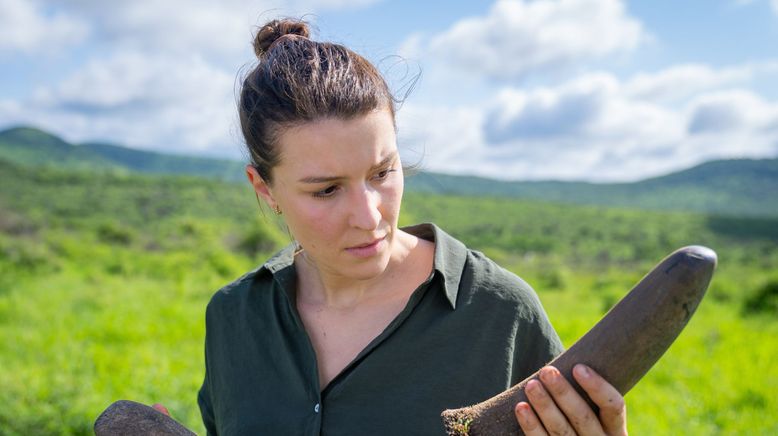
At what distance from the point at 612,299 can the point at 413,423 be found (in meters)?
16.3

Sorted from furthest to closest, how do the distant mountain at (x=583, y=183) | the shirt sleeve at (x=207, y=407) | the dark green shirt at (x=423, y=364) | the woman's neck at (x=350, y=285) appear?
the distant mountain at (x=583, y=183) → the shirt sleeve at (x=207, y=407) → the woman's neck at (x=350, y=285) → the dark green shirt at (x=423, y=364)

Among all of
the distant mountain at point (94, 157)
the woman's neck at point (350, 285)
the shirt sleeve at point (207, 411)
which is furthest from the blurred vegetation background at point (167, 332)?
the distant mountain at point (94, 157)

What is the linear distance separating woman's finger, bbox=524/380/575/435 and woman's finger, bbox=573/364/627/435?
0.08m

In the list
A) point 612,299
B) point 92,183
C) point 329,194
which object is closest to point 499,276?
point 329,194

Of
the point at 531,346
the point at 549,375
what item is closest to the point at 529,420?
the point at 549,375

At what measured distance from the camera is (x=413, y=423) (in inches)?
72.6

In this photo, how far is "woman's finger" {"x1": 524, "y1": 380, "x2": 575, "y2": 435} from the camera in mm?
1529

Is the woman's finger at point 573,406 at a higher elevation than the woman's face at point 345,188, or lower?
lower

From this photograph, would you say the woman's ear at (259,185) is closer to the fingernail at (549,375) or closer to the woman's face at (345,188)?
the woman's face at (345,188)

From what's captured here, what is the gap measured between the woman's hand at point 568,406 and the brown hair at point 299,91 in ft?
2.97

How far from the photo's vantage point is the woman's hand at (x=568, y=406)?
4.99 feet

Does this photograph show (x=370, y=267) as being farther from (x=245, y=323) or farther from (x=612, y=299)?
(x=612, y=299)

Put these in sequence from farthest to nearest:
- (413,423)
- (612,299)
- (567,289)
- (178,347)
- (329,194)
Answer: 1. (567,289)
2. (612,299)
3. (178,347)
4. (329,194)
5. (413,423)

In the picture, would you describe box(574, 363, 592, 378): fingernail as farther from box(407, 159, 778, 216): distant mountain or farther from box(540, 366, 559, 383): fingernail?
box(407, 159, 778, 216): distant mountain
